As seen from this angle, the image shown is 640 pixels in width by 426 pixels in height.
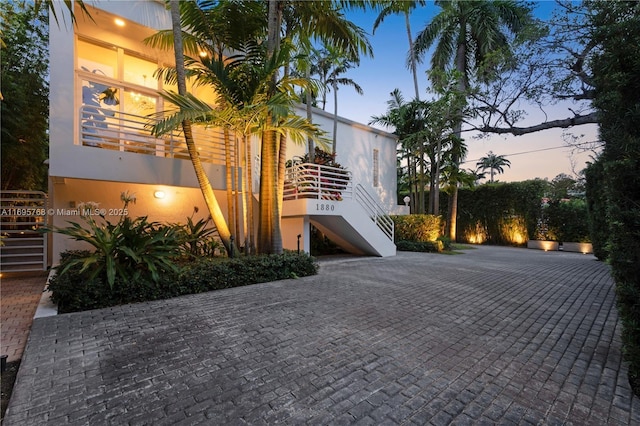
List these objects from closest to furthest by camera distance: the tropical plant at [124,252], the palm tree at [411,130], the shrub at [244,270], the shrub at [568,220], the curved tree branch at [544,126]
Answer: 1. the tropical plant at [124,252]
2. the shrub at [244,270]
3. the curved tree branch at [544,126]
4. the shrub at [568,220]
5. the palm tree at [411,130]

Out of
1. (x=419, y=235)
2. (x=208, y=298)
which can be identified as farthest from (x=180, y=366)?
(x=419, y=235)

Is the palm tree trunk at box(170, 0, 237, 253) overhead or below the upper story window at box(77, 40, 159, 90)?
below

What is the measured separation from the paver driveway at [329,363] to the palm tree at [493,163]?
1612 inches

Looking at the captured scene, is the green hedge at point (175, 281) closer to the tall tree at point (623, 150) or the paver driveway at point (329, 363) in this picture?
the paver driveway at point (329, 363)

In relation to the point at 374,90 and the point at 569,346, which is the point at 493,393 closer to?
the point at 569,346

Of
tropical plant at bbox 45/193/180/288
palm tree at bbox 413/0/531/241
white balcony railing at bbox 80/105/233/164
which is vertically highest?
palm tree at bbox 413/0/531/241

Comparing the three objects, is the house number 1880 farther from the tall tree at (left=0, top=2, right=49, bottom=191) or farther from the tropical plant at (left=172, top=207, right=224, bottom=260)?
the tall tree at (left=0, top=2, right=49, bottom=191)

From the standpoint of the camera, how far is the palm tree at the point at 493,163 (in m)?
39.9

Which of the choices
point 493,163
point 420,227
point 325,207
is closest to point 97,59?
point 325,207

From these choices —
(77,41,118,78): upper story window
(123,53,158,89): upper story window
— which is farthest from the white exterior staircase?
(77,41,118,78): upper story window

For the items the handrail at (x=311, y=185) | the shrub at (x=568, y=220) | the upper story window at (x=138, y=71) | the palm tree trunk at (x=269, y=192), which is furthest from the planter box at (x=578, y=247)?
the upper story window at (x=138, y=71)

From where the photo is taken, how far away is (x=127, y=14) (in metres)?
6.82

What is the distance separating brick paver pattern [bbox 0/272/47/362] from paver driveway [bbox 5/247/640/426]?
0.20 metres

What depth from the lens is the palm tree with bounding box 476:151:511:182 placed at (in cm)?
3988
